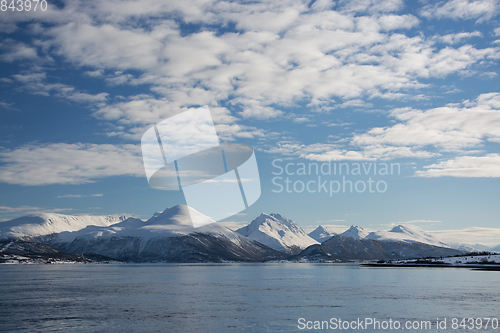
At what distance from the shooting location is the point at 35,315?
46.9 meters

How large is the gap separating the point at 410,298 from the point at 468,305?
430 inches

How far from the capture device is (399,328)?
130 ft

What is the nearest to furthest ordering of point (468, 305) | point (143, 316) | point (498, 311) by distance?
point (143, 316) → point (498, 311) → point (468, 305)

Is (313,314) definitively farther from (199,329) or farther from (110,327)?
(110,327)

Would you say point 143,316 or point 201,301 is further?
point 201,301

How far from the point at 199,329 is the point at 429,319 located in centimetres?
2674

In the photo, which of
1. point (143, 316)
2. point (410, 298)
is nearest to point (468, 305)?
point (410, 298)

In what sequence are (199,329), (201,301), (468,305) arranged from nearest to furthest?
1. (199,329)
2. (468,305)
3. (201,301)

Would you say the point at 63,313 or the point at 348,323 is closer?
the point at 348,323

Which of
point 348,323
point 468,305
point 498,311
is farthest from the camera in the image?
point 468,305

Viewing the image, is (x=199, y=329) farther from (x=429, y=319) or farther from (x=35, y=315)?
(x=429, y=319)

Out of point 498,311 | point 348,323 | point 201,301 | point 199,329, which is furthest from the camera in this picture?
point 201,301

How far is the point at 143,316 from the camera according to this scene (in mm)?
46312

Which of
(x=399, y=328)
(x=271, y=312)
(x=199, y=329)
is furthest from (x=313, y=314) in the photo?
(x=199, y=329)
